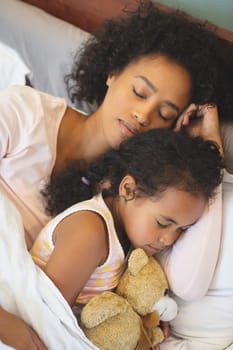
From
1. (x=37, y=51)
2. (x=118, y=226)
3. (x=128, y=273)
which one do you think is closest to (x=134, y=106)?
(x=118, y=226)

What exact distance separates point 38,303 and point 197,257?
0.35m

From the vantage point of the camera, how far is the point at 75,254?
1067 millimetres

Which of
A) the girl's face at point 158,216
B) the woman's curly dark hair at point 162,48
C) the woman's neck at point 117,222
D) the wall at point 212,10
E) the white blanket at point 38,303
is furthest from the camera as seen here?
the wall at point 212,10

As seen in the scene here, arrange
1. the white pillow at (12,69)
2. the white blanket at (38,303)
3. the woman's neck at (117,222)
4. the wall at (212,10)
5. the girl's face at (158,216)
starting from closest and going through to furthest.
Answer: the white blanket at (38,303) → the girl's face at (158,216) → the woman's neck at (117,222) → the wall at (212,10) → the white pillow at (12,69)

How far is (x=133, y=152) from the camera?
123 cm

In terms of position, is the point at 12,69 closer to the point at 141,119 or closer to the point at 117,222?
the point at 141,119

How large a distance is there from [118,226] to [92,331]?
0.84 feet

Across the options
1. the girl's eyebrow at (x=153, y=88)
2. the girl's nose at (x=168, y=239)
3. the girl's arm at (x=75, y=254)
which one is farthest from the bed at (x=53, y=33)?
the girl's arm at (x=75, y=254)

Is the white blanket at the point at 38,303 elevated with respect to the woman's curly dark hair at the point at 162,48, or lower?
lower

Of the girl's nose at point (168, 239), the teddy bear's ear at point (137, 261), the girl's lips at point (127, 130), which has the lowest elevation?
the teddy bear's ear at point (137, 261)

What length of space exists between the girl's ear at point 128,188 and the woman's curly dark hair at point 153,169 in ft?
0.04

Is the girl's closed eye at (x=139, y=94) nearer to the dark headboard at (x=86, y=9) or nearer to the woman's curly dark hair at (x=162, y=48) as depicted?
the woman's curly dark hair at (x=162, y=48)

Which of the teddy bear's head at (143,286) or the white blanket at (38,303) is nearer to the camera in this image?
the white blanket at (38,303)

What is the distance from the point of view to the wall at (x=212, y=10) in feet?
4.97
